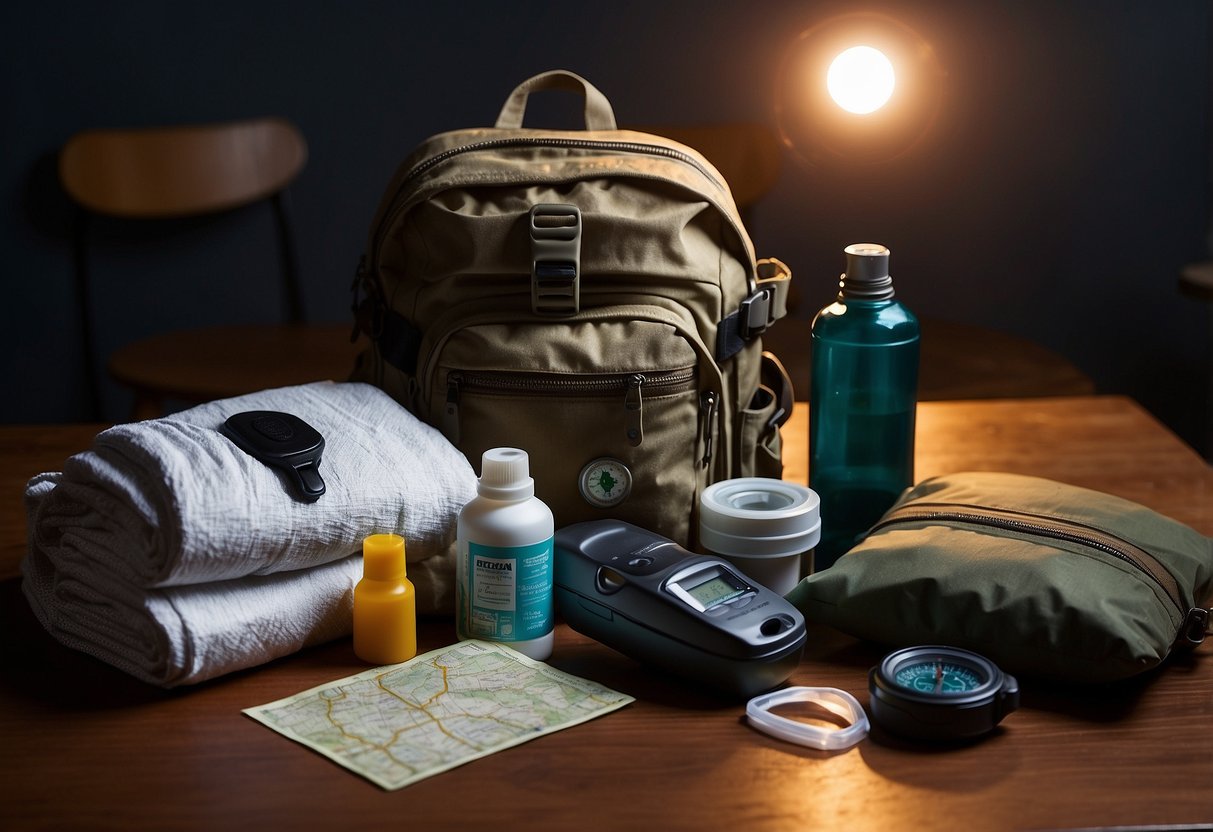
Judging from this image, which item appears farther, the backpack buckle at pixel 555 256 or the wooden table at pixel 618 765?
the backpack buckle at pixel 555 256

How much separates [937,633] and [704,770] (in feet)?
0.70

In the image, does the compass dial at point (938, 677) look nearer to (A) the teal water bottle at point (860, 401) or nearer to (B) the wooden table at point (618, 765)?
(B) the wooden table at point (618, 765)

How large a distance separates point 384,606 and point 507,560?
0.09m

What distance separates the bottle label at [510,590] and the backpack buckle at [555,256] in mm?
204

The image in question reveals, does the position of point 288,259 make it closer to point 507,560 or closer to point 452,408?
point 452,408

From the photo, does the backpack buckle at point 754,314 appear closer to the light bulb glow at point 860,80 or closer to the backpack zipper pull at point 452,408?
the backpack zipper pull at point 452,408

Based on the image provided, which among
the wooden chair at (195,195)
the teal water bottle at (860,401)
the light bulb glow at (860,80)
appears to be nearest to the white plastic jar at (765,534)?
the teal water bottle at (860,401)

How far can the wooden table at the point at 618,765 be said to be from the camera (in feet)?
2.38

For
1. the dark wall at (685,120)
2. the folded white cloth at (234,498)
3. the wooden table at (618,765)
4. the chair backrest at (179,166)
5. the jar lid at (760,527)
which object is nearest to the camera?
the wooden table at (618,765)

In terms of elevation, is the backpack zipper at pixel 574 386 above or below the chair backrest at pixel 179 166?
below

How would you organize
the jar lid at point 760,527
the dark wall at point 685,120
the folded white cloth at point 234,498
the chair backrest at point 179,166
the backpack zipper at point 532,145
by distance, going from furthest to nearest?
the dark wall at point 685,120, the chair backrest at point 179,166, the backpack zipper at point 532,145, the jar lid at point 760,527, the folded white cloth at point 234,498

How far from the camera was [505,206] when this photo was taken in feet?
3.37

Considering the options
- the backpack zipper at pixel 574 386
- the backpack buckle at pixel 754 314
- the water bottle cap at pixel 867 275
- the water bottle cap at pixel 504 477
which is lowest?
the water bottle cap at pixel 504 477

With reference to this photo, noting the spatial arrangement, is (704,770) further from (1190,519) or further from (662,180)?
(1190,519)
